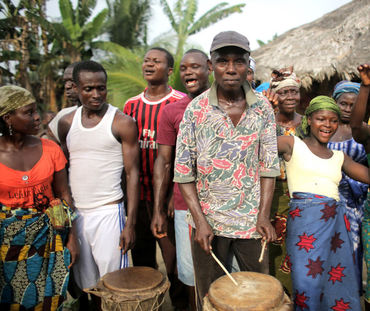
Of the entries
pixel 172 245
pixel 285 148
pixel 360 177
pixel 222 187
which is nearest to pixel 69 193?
pixel 172 245

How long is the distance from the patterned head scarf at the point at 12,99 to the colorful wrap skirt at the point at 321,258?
2.10 meters

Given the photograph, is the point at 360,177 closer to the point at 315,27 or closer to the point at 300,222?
the point at 300,222

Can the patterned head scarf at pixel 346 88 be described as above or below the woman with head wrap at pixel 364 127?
above

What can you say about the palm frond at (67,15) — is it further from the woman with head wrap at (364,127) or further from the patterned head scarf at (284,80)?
the woman with head wrap at (364,127)

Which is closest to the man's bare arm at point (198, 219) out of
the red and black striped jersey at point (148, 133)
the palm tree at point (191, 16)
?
the red and black striped jersey at point (148, 133)

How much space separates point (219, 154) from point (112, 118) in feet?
3.23

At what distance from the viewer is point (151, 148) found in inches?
121

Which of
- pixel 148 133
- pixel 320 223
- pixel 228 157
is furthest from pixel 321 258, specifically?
pixel 148 133

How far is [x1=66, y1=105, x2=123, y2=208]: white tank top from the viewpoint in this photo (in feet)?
8.35

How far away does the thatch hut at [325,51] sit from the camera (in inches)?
247

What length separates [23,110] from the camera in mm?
Result: 2381

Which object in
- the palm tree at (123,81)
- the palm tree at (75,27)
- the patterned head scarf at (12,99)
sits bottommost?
the patterned head scarf at (12,99)

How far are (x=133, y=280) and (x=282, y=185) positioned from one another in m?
1.60

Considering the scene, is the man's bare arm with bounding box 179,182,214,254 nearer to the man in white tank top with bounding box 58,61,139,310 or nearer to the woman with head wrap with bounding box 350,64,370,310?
the man in white tank top with bounding box 58,61,139,310
